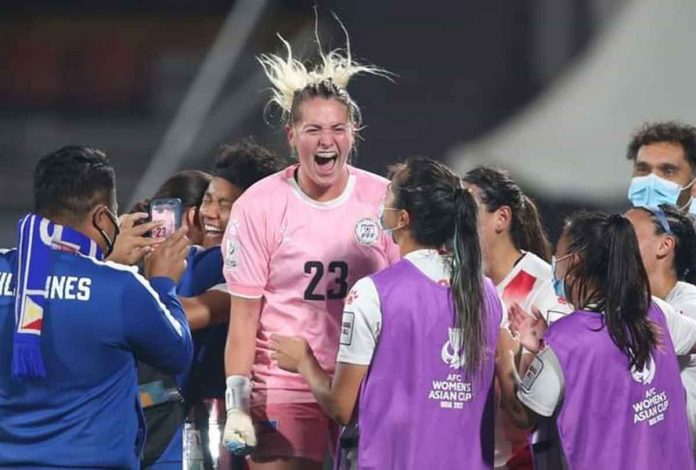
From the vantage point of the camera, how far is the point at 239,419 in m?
3.93

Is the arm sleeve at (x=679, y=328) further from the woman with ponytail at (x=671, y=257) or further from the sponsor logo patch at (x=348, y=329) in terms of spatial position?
the sponsor logo patch at (x=348, y=329)

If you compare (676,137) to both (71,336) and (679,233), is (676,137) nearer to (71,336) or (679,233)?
(679,233)

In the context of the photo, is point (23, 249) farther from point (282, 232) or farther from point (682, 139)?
point (682, 139)

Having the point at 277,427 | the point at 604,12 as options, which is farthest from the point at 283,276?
the point at 604,12

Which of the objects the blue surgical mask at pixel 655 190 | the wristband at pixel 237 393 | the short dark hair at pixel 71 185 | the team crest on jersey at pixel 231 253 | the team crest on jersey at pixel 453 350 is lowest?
the wristband at pixel 237 393

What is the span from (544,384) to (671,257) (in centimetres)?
67

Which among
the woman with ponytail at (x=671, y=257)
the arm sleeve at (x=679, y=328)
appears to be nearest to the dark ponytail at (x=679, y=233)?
the woman with ponytail at (x=671, y=257)

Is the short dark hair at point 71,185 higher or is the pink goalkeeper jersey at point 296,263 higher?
the short dark hair at point 71,185

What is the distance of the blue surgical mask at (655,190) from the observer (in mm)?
4730

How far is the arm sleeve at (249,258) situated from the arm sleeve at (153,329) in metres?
0.37

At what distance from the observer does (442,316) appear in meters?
3.39

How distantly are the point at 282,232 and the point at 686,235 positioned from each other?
101 cm

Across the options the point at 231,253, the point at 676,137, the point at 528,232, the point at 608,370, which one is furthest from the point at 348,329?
the point at 676,137

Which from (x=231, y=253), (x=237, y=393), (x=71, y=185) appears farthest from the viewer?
(x=231, y=253)
